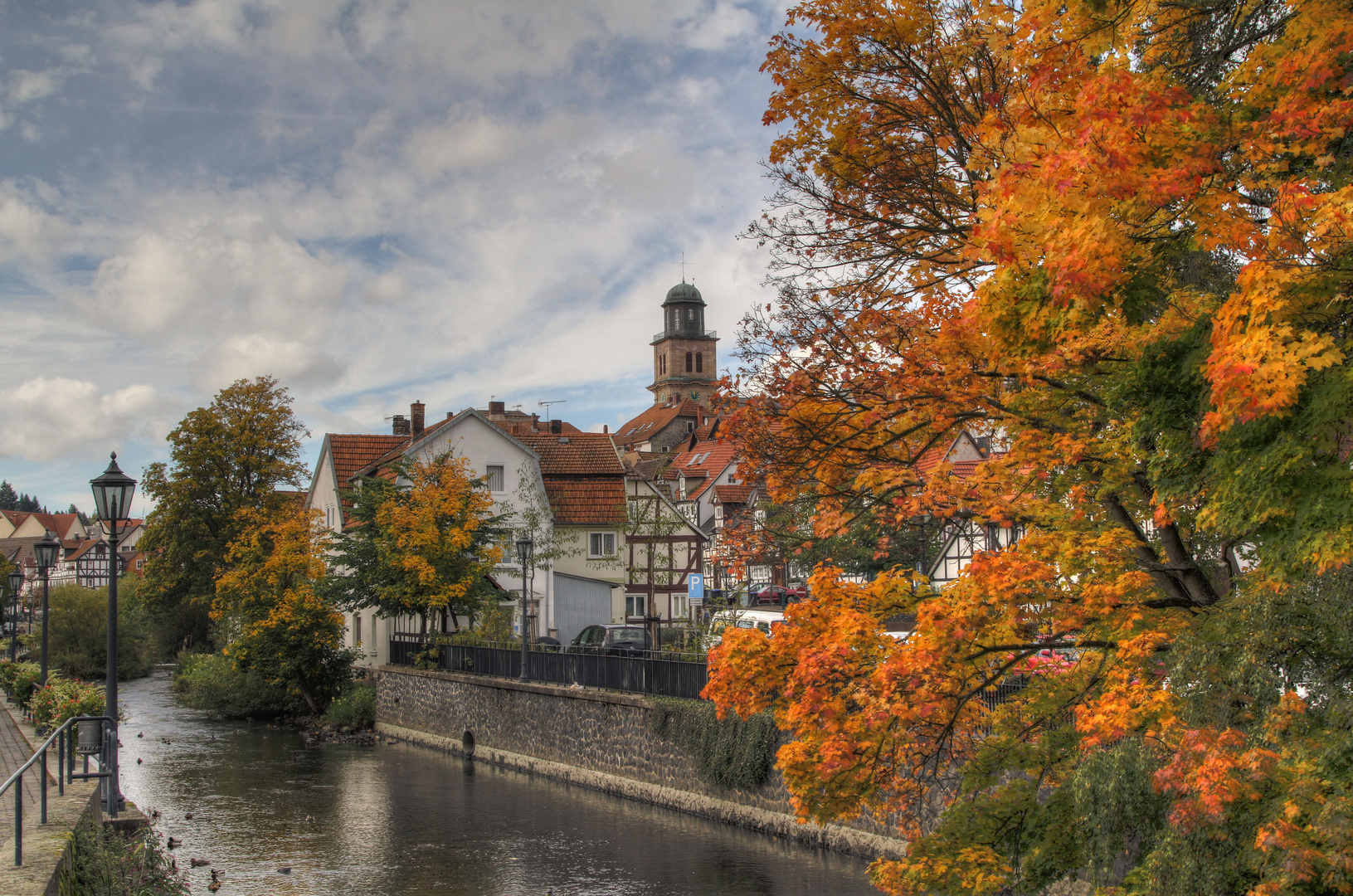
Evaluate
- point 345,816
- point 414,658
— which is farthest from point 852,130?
point 414,658

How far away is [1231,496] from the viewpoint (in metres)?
4.98

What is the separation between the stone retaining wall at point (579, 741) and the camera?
18.1 m

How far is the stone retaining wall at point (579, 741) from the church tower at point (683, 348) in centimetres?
9426

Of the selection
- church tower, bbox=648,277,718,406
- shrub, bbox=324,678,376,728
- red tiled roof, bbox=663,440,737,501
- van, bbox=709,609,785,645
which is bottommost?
shrub, bbox=324,678,376,728

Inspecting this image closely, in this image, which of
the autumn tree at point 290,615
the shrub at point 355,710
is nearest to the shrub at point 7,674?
the autumn tree at point 290,615

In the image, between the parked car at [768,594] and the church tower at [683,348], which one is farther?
the church tower at [683,348]

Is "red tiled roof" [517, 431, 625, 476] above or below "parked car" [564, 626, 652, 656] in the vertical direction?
above

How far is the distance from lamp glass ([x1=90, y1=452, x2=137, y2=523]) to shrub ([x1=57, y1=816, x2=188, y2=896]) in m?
3.46

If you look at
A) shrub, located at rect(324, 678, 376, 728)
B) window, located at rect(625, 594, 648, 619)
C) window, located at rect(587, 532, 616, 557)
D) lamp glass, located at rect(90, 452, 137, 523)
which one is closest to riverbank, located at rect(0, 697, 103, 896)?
lamp glass, located at rect(90, 452, 137, 523)

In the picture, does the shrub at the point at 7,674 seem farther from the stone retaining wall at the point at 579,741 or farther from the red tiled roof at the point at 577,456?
the red tiled roof at the point at 577,456

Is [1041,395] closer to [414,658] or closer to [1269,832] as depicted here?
[1269,832]

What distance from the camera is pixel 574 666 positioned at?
83.0ft

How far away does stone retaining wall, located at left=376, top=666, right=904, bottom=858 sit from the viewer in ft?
59.4

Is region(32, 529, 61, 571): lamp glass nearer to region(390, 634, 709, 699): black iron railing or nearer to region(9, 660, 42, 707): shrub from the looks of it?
region(9, 660, 42, 707): shrub
